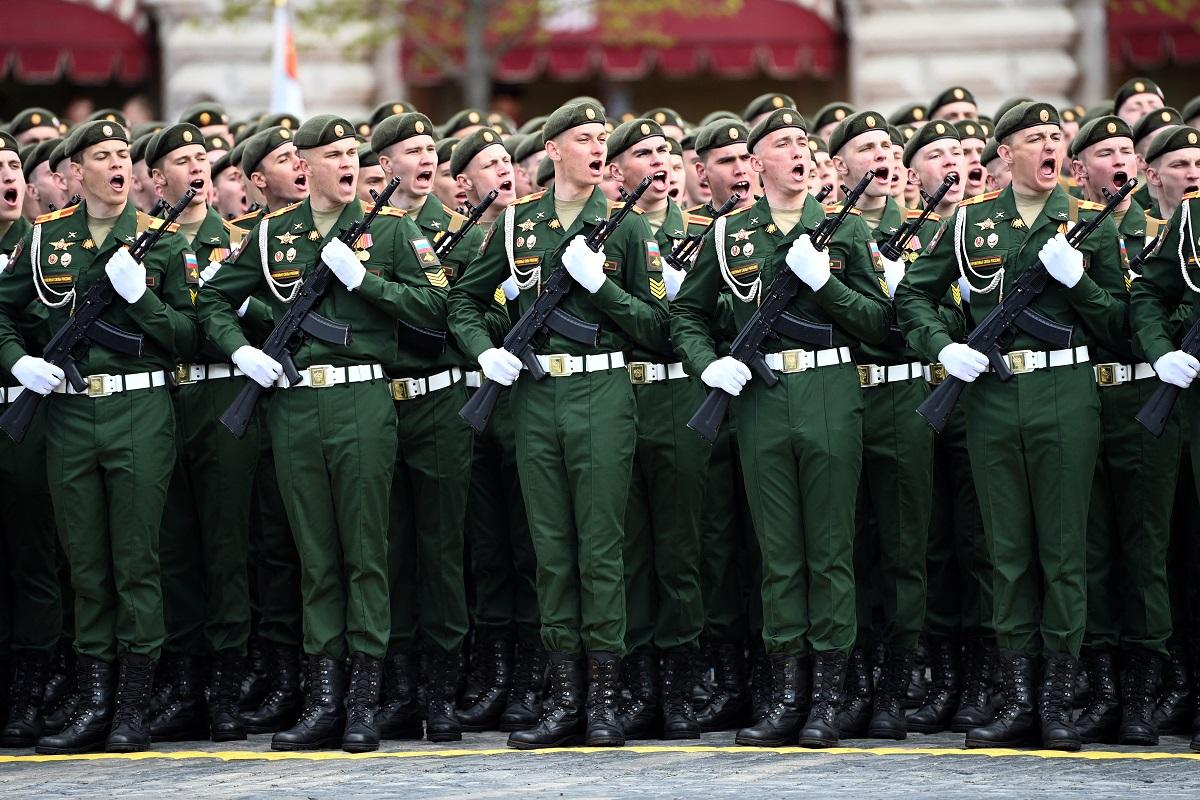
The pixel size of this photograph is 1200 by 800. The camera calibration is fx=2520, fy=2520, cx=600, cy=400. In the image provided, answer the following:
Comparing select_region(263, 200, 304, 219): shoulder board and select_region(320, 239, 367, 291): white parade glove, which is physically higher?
select_region(263, 200, 304, 219): shoulder board

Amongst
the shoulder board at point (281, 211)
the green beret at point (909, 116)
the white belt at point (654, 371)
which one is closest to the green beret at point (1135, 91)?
the green beret at point (909, 116)

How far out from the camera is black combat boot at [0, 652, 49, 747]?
9.27 meters

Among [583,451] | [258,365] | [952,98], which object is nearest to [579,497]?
[583,451]

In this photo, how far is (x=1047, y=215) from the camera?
8.71 meters

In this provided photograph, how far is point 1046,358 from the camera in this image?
339 inches

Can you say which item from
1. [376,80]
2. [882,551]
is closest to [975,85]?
[376,80]

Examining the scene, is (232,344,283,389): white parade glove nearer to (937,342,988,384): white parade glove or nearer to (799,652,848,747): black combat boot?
(799,652,848,747): black combat boot

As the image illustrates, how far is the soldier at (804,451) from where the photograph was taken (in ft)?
28.6

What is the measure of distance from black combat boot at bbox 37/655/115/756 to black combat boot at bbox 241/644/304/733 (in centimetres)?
57

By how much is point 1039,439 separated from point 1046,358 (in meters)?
0.28

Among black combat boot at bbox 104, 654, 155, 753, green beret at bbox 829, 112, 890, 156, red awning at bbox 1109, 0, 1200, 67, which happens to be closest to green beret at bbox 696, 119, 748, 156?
green beret at bbox 829, 112, 890, 156

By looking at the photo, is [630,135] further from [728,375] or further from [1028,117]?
[1028,117]

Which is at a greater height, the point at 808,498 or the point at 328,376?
the point at 328,376

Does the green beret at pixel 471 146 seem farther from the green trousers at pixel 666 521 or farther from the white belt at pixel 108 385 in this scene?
the white belt at pixel 108 385
